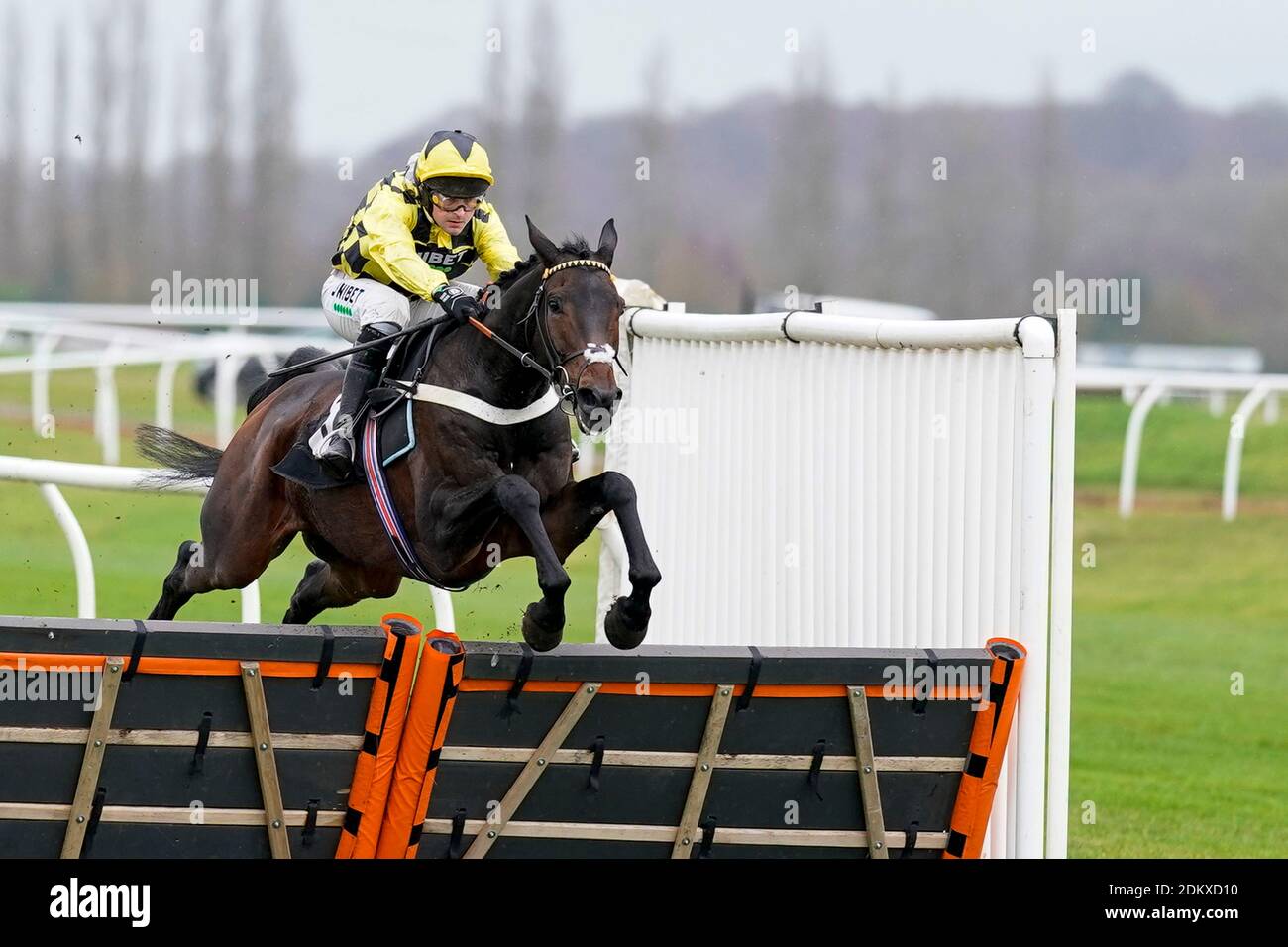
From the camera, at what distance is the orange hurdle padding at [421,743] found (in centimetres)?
416

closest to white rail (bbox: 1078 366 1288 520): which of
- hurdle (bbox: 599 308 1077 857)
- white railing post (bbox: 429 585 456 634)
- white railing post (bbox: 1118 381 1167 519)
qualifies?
white railing post (bbox: 1118 381 1167 519)

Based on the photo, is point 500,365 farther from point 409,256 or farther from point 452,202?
point 452,202

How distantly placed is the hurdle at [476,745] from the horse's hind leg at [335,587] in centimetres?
181

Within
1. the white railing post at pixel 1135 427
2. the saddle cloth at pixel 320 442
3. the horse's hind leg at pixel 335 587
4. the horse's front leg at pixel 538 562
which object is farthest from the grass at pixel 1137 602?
the saddle cloth at pixel 320 442

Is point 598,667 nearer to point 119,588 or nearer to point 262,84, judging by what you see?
point 119,588

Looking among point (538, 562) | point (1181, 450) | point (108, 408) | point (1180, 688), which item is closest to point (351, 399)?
point (538, 562)

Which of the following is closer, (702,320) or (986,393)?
(986,393)

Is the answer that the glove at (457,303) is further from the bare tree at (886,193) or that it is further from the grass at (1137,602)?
the bare tree at (886,193)

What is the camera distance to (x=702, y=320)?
20.3 feet

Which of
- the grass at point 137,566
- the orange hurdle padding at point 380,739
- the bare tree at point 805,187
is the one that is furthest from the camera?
the bare tree at point 805,187

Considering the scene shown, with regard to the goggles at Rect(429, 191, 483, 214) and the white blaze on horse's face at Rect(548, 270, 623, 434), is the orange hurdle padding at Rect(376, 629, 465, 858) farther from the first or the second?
the goggles at Rect(429, 191, 483, 214)

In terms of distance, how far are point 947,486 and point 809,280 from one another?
21352 mm
